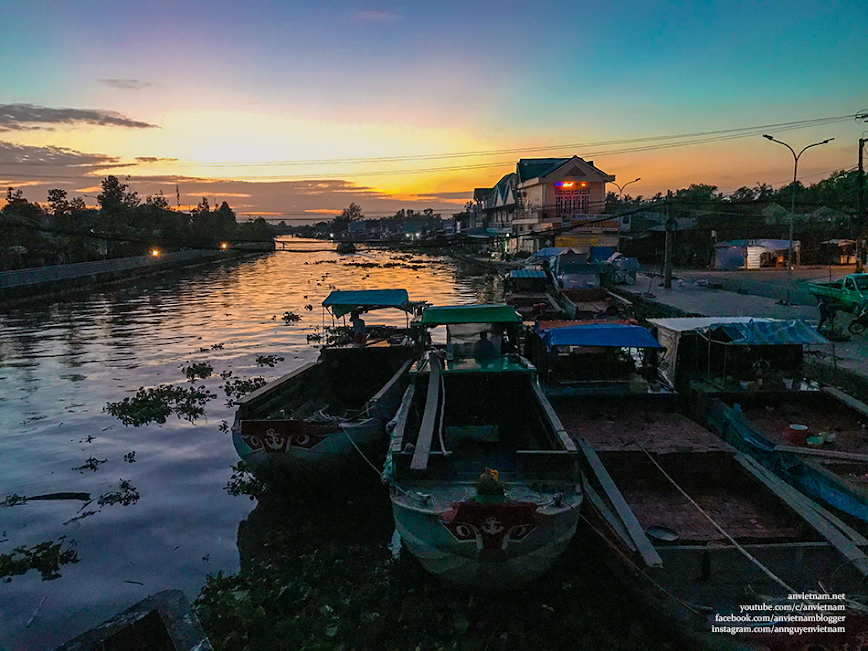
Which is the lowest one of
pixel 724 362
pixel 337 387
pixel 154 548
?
pixel 154 548

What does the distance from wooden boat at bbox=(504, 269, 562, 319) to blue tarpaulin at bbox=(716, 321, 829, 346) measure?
1027cm

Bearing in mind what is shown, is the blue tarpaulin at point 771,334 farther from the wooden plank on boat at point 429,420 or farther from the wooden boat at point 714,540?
the wooden plank on boat at point 429,420

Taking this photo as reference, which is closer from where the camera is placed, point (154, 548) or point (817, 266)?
Answer: point (154, 548)

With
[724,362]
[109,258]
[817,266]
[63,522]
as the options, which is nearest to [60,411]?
[63,522]

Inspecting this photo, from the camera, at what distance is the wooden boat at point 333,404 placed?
8.65 metres

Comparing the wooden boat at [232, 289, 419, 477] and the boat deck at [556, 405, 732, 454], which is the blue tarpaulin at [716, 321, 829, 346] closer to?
the boat deck at [556, 405, 732, 454]

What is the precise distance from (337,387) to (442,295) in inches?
1026

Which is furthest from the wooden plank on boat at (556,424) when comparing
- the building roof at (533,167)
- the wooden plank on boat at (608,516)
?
the building roof at (533,167)

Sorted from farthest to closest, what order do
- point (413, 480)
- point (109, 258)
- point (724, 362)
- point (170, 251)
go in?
point (170, 251) < point (109, 258) < point (724, 362) < point (413, 480)

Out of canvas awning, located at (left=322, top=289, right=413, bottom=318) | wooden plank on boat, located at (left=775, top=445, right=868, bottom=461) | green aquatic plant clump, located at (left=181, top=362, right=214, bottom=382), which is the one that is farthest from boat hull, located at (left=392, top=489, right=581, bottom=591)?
green aquatic plant clump, located at (left=181, top=362, right=214, bottom=382)

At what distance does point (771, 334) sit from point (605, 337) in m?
3.38

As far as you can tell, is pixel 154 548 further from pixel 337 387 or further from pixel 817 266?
pixel 817 266

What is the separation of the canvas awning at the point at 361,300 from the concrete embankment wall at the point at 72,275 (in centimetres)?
812

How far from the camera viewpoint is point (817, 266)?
45.1m
